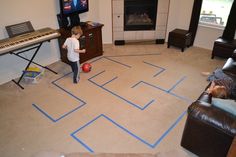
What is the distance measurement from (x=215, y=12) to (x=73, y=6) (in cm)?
346

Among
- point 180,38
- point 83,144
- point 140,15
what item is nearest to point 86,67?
point 83,144

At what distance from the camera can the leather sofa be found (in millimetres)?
2270

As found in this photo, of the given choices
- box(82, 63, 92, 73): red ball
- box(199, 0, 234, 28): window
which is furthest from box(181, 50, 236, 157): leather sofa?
box(199, 0, 234, 28): window

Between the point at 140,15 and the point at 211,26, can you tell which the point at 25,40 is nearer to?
the point at 140,15

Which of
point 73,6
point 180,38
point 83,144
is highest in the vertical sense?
point 73,6

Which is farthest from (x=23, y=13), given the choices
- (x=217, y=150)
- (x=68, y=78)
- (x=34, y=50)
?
(x=217, y=150)

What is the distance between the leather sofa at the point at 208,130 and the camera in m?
2.27

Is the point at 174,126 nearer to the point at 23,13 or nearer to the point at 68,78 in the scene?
the point at 68,78

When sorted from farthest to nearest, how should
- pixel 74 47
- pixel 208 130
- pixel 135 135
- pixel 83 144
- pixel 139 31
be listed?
pixel 139 31 < pixel 74 47 < pixel 135 135 < pixel 83 144 < pixel 208 130

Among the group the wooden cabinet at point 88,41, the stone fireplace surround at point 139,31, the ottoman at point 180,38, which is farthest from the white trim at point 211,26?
the wooden cabinet at point 88,41

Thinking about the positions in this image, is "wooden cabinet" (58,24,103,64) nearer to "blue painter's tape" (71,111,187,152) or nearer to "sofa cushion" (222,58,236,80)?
"blue painter's tape" (71,111,187,152)

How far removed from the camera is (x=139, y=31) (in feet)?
18.6

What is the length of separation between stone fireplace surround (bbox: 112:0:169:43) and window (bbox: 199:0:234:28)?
0.94 metres

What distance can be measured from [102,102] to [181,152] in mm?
1499
